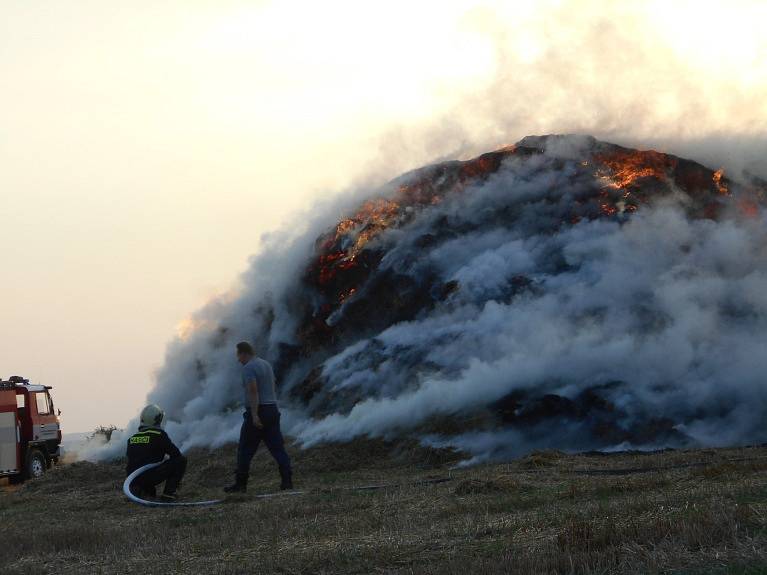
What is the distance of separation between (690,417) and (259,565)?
12.7 metres

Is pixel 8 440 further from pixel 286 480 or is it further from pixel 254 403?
pixel 286 480

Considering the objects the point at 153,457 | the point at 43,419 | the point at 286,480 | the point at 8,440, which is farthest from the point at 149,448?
the point at 43,419

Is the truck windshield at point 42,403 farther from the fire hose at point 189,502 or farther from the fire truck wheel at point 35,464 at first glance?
the fire hose at point 189,502

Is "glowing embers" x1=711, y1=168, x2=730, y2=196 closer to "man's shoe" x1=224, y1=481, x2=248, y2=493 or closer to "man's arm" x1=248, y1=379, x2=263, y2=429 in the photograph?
"man's arm" x1=248, y1=379, x2=263, y2=429

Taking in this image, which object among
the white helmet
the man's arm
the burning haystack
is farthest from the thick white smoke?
the white helmet

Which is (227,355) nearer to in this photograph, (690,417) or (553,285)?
(553,285)

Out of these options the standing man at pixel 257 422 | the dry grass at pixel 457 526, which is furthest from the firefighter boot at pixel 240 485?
the dry grass at pixel 457 526

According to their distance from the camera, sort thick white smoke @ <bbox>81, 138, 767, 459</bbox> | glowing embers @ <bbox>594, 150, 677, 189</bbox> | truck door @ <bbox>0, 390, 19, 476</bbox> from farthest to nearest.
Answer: truck door @ <bbox>0, 390, 19, 476</bbox> < glowing embers @ <bbox>594, 150, 677, 189</bbox> < thick white smoke @ <bbox>81, 138, 767, 459</bbox>

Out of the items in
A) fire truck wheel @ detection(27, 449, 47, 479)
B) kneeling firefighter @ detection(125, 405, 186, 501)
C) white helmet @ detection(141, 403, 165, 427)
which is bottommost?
fire truck wheel @ detection(27, 449, 47, 479)

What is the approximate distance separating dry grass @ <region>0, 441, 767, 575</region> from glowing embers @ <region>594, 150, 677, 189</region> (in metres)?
9.90

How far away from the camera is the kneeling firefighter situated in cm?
1503

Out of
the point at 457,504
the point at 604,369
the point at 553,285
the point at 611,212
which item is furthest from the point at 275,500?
the point at 611,212

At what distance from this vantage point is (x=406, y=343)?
74.1ft

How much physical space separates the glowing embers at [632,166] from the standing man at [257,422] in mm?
12258
